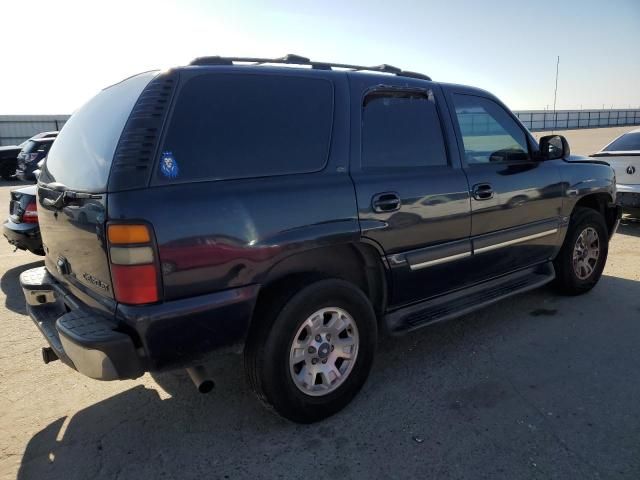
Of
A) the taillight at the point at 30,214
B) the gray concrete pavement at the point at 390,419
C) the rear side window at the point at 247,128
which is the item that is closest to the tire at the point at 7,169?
the taillight at the point at 30,214

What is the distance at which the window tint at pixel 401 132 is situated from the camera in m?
3.00

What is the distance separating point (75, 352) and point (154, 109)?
1224 millimetres

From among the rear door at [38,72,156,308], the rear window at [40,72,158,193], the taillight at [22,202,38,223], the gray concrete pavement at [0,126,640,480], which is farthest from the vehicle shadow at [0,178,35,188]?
the rear door at [38,72,156,308]

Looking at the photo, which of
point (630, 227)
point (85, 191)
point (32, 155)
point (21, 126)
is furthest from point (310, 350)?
point (21, 126)

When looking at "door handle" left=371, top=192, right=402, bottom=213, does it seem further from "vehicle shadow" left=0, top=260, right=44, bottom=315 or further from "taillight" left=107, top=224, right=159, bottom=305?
"vehicle shadow" left=0, top=260, right=44, bottom=315

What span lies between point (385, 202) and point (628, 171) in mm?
5949

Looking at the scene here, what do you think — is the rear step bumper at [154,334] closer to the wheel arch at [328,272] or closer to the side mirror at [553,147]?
the wheel arch at [328,272]

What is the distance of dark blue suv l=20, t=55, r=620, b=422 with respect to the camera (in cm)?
222

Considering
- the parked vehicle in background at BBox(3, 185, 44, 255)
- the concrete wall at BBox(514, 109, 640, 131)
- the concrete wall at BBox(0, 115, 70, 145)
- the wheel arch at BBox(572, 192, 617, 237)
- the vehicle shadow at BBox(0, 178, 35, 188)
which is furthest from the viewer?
the concrete wall at BBox(514, 109, 640, 131)

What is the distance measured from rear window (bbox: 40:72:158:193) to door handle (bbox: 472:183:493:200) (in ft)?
7.39

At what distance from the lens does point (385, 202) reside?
289cm

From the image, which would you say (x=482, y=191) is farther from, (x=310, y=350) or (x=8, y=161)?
(x=8, y=161)

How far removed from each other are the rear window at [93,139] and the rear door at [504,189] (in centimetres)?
225

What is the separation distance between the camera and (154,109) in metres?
2.29
